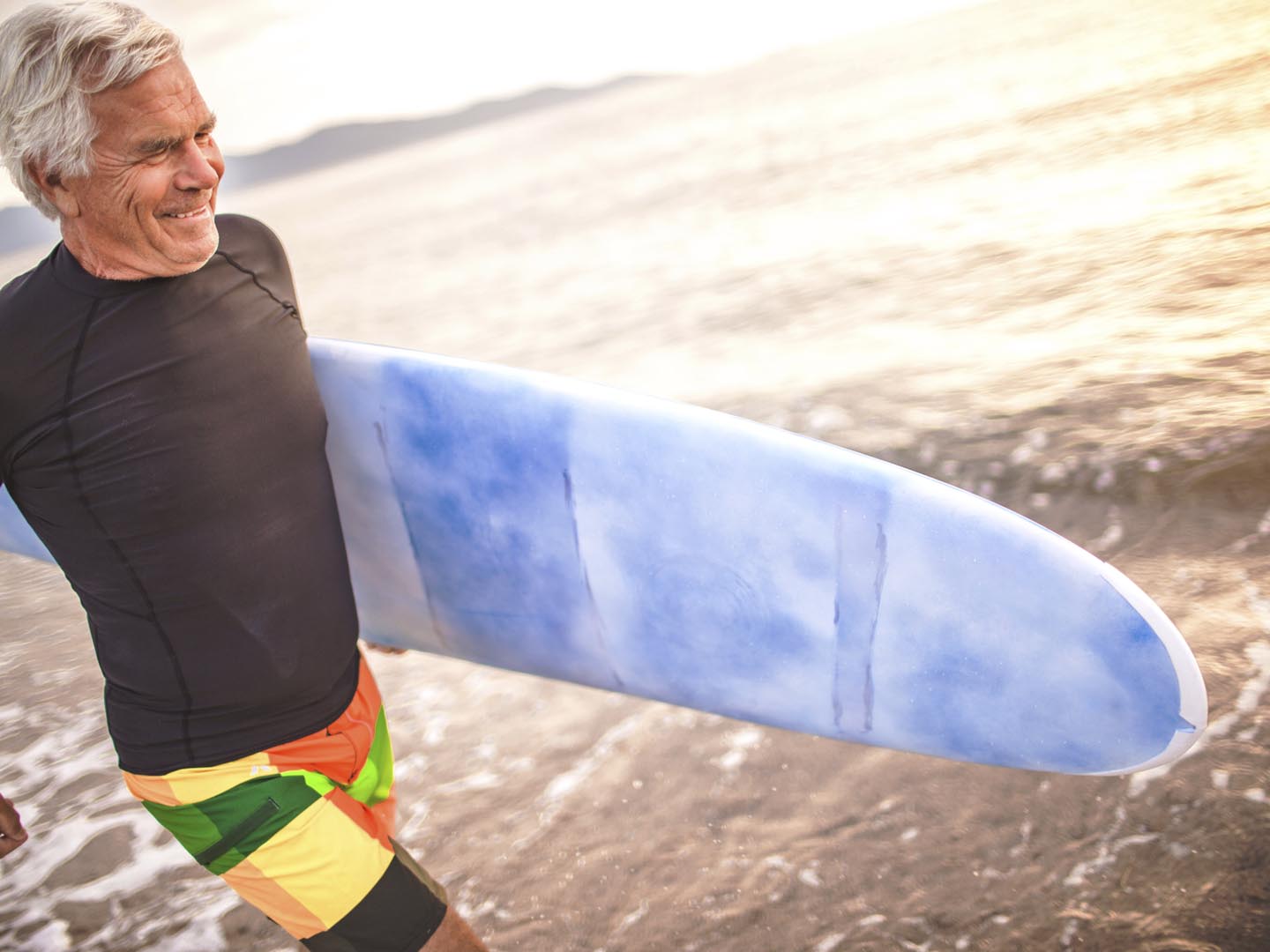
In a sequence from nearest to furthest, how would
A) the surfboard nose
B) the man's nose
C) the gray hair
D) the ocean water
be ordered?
the gray hair < the man's nose < the surfboard nose < the ocean water

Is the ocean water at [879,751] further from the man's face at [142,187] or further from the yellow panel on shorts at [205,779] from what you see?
the man's face at [142,187]

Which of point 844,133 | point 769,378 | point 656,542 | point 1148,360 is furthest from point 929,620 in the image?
point 844,133

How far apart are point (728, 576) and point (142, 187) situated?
1.06m

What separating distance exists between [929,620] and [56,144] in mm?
1340

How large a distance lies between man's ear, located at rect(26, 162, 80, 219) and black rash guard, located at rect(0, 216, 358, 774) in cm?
6

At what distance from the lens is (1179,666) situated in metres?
1.34

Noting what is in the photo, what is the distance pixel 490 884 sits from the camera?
72.9 inches

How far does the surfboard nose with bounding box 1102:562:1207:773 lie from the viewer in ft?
4.38

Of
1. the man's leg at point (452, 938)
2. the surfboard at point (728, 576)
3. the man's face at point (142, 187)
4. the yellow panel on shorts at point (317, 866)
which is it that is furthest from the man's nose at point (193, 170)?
the man's leg at point (452, 938)

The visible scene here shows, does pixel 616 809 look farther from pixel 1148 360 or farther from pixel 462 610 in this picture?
pixel 1148 360

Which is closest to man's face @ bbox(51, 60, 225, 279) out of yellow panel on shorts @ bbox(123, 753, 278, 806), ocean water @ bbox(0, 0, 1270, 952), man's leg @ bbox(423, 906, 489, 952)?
yellow panel on shorts @ bbox(123, 753, 278, 806)

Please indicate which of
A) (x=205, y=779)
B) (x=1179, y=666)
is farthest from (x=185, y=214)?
(x=1179, y=666)

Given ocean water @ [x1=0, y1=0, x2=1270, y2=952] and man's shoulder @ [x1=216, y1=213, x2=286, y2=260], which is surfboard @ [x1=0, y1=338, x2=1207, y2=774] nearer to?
ocean water @ [x1=0, y1=0, x2=1270, y2=952]

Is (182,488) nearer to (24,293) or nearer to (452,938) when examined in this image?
(24,293)
